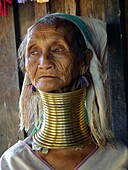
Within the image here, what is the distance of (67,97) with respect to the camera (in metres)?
1.70

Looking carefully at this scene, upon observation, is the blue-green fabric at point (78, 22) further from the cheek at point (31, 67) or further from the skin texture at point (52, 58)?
the cheek at point (31, 67)

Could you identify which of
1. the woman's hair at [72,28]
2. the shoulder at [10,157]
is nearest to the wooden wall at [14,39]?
the woman's hair at [72,28]

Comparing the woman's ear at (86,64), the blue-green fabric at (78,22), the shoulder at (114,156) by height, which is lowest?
the shoulder at (114,156)

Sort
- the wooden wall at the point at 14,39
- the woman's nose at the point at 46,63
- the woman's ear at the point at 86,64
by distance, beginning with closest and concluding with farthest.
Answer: the woman's nose at the point at 46,63, the woman's ear at the point at 86,64, the wooden wall at the point at 14,39

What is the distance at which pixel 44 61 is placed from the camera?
166 centimetres

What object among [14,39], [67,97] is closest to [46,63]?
[67,97]

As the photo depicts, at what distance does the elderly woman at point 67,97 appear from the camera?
168cm

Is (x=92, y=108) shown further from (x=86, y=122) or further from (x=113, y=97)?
(x=113, y=97)

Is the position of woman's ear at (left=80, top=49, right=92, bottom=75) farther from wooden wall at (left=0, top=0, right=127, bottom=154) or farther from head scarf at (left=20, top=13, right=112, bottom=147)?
wooden wall at (left=0, top=0, right=127, bottom=154)

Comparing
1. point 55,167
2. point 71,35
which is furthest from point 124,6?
point 55,167

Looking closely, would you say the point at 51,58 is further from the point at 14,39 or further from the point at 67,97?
the point at 14,39

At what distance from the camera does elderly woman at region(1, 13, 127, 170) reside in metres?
1.68

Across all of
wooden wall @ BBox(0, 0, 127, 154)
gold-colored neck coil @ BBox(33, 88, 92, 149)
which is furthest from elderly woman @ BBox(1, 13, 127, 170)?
wooden wall @ BBox(0, 0, 127, 154)

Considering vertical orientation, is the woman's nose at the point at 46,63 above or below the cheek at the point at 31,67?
above
